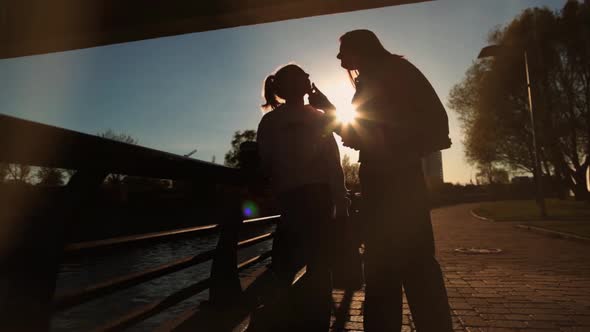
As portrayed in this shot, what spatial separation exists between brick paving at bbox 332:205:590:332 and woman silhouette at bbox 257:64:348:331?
1.07 meters

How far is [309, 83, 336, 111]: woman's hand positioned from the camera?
264 cm

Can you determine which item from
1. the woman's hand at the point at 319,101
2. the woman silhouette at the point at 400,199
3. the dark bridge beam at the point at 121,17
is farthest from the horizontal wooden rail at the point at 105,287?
the dark bridge beam at the point at 121,17

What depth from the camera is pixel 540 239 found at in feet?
36.0

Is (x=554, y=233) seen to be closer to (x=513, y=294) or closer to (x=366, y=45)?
(x=513, y=294)

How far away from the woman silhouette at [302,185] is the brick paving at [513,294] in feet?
3.51

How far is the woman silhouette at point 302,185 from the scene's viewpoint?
8.60 feet

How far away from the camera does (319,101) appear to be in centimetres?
267

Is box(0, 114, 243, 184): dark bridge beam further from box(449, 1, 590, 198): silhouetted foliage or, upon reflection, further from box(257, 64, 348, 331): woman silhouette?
box(449, 1, 590, 198): silhouetted foliage

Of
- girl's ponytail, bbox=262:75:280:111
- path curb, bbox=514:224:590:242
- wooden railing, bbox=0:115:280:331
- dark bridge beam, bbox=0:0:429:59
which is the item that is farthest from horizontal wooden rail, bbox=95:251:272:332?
path curb, bbox=514:224:590:242

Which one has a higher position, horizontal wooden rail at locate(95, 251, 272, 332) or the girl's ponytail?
the girl's ponytail

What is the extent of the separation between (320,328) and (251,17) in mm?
11161

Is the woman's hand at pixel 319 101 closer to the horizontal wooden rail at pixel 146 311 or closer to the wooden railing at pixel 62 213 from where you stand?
the wooden railing at pixel 62 213

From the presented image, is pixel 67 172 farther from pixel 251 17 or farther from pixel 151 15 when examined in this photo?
pixel 151 15

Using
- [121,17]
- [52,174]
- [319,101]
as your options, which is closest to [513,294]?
[319,101]
